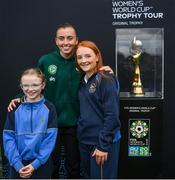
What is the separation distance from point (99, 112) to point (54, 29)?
1215mm

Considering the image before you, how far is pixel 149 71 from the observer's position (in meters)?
3.56

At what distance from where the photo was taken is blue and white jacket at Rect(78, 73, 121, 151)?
8.47ft

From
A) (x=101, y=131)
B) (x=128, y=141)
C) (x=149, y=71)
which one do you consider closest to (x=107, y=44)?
(x=149, y=71)

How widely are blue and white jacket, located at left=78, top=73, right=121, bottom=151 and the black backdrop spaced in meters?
0.89

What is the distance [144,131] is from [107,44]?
883mm

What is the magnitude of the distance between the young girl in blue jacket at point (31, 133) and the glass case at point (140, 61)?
106 cm

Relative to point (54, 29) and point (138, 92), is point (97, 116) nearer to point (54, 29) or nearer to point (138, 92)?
point (138, 92)

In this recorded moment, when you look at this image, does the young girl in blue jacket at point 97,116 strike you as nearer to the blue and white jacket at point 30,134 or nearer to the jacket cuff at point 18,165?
the blue and white jacket at point 30,134

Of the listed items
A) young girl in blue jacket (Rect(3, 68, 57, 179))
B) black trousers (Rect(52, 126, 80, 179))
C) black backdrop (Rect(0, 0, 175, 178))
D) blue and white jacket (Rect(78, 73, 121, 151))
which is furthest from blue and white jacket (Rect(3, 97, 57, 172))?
black backdrop (Rect(0, 0, 175, 178))

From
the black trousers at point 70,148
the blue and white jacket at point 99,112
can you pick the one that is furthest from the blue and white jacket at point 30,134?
the black trousers at point 70,148

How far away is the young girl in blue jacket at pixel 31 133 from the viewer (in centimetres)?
259

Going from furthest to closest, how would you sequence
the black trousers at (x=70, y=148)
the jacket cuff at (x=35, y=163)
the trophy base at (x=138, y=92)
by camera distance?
the trophy base at (x=138, y=92) → the black trousers at (x=70, y=148) → the jacket cuff at (x=35, y=163)

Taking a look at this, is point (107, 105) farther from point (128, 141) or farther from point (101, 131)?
point (128, 141)

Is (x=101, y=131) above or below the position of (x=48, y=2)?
below
